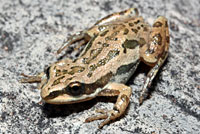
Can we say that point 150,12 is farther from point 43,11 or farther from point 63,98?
point 63,98

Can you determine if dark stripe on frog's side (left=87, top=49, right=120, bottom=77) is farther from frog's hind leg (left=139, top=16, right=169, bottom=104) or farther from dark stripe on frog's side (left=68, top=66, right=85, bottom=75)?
frog's hind leg (left=139, top=16, right=169, bottom=104)

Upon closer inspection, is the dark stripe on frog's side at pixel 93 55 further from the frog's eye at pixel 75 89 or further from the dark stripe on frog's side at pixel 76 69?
the frog's eye at pixel 75 89

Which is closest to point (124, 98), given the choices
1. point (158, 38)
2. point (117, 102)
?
point (117, 102)

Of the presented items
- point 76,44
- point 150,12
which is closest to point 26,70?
point 76,44

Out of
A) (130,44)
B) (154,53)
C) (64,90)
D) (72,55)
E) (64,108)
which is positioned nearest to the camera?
(64,90)

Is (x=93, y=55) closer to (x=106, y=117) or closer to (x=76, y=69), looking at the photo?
(x=76, y=69)
